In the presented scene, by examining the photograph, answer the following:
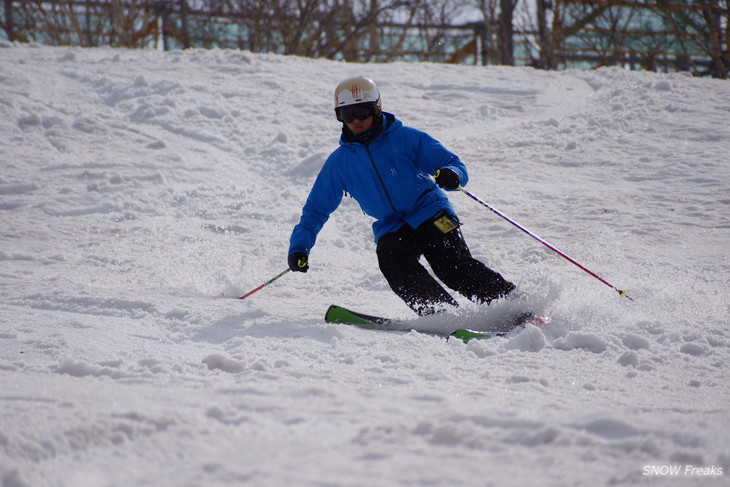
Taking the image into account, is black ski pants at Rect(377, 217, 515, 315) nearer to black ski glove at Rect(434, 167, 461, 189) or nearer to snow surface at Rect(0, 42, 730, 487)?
snow surface at Rect(0, 42, 730, 487)

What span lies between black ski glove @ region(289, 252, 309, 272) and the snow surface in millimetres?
312

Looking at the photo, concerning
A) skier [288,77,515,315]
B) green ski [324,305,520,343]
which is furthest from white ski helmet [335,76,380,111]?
green ski [324,305,520,343]

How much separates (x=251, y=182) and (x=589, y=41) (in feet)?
47.0

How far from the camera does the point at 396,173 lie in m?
4.14

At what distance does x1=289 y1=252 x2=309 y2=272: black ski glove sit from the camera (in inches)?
170

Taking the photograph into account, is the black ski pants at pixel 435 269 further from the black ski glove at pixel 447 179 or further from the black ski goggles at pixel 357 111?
the black ski goggles at pixel 357 111

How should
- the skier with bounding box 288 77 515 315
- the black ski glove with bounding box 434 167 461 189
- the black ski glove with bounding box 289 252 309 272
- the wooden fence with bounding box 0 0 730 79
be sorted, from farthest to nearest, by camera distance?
the wooden fence with bounding box 0 0 730 79 → the black ski glove with bounding box 289 252 309 272 → the skier with bounding box 288 77 515 315 → the black ski glove with bounding box 434 167 461 189

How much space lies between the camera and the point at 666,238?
622 centimetres

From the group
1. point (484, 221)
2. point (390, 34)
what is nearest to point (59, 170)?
point (484, 221)

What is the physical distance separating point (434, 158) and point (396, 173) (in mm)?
248

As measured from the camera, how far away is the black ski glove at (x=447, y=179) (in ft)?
12.8

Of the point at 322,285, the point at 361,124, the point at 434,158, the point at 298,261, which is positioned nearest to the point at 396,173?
the point at 434,158

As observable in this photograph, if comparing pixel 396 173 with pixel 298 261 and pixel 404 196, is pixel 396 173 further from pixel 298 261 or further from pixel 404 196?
pixel 298 261

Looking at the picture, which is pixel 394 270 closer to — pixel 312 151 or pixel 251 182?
pixel 251 182
